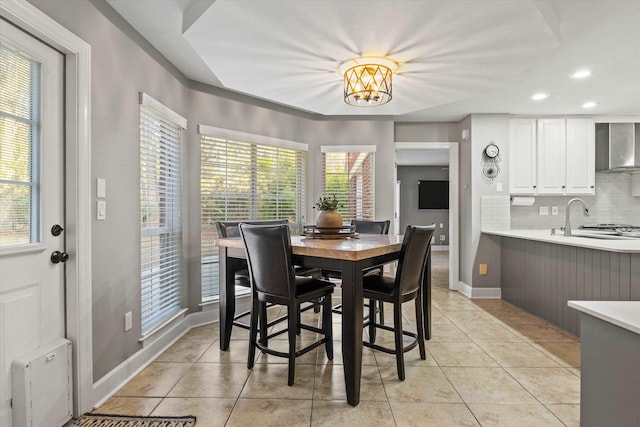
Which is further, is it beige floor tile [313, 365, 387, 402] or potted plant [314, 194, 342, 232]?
potted plant [314, 194, 342, 232]

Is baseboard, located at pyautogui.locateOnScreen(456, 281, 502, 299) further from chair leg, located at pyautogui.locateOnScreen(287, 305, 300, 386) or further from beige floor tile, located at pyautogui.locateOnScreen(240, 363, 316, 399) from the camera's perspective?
chair leg, located at pyautogui.locateOnScreen(287, 305, 300, 386)

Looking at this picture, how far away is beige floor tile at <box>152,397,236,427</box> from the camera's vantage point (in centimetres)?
183

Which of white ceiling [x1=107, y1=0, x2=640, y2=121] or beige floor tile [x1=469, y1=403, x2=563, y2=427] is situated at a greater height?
white ceiling [x1=107, y1=0, x2=640, y2=121]

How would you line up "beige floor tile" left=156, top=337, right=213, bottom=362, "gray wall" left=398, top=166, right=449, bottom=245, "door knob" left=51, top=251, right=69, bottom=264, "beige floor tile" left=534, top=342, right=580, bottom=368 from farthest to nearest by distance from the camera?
"gray wall" left=398, top=166, right=449, bottom=245 < "beige floor tile" left=156, top=337, right=213, bottom=362 < "beige floor tile" left=534, top=342, right=580, bottom=368 < "door knob" left=51, top=251, right=69, bottom=264

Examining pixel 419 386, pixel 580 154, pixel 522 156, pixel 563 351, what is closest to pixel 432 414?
pixel 419 386

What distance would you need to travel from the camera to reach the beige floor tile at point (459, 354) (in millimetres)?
2504

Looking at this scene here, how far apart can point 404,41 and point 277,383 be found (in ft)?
7.79

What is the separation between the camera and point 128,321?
90.9 inches

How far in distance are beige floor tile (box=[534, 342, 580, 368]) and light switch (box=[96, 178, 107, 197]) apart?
3338 mm

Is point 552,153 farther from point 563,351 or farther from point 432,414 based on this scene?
point 432,414

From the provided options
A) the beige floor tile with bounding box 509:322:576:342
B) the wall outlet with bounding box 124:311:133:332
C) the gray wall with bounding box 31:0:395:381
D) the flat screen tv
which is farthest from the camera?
the flat screen tv

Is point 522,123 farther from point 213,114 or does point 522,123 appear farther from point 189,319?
point 189,319

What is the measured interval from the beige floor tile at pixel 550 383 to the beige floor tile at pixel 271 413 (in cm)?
141

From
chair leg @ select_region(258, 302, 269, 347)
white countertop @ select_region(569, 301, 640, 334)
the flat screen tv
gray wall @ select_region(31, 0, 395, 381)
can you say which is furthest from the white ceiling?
the flat screen tv
